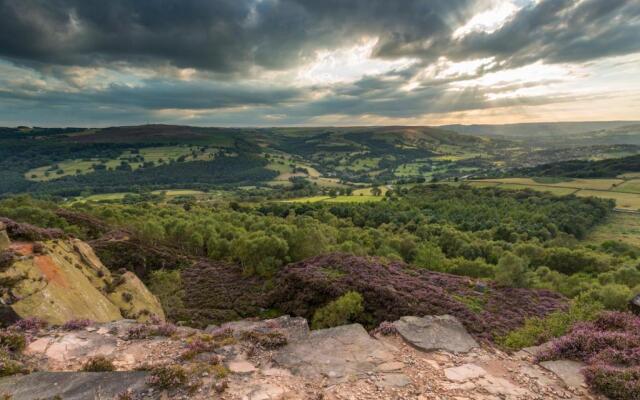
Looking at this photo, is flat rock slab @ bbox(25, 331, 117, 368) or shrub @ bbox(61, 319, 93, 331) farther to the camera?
shrub @ bbox(61, 319, 93, 331)

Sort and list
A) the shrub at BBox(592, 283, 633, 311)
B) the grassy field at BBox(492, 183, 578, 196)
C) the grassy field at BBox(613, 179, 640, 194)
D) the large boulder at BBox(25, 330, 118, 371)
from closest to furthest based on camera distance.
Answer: the large boulder at BBox(25, 330, 118, 371) < the shrub at BBox(592, 283, 633, 311) < the grassy field at BBox(613, 179, 640, 194) < the grassy field at BBox(492, 183, 578, 196)

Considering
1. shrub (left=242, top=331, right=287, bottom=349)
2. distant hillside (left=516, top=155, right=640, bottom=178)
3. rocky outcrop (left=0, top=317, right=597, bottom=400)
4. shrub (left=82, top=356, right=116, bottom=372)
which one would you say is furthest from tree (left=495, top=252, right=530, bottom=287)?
distant hillside (left=516, top=155, right=640, bottom=178)

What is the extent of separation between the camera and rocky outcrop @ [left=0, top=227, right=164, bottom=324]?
1592cm

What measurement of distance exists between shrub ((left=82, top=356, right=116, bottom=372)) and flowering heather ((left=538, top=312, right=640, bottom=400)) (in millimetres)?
15092

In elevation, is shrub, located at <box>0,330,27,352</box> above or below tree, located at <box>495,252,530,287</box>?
above

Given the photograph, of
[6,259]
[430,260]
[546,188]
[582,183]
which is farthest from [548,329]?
[582,183]

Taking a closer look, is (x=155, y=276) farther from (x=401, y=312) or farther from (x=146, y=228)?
(x=401, y=312)

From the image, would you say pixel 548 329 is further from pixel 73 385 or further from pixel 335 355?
pixel 73 385

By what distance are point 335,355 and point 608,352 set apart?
9.42 metres

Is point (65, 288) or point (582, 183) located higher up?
point (65, 288)

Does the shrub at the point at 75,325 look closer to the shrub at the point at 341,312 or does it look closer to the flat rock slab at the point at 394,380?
the flat rock slab at the point at 394,380

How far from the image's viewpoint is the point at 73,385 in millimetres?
9461

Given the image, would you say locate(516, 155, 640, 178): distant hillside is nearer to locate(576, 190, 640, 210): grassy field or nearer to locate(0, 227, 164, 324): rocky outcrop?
locate(576, 190, 640, 210): grassy field

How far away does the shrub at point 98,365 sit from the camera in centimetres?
1062
